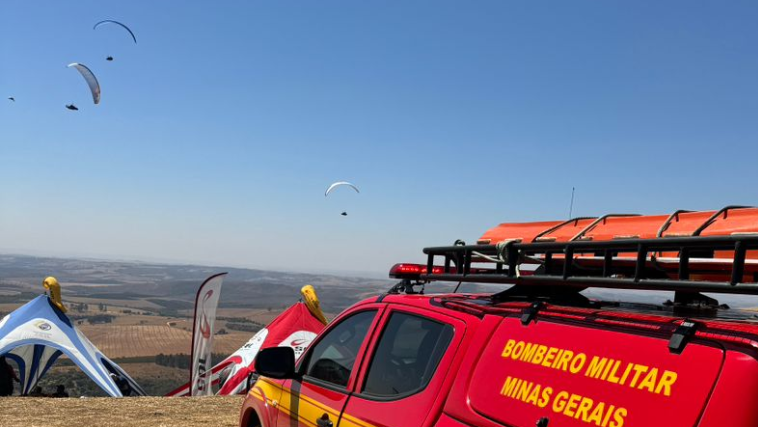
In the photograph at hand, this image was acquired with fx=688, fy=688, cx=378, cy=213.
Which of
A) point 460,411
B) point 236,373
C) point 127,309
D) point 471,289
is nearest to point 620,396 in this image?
point 460,411

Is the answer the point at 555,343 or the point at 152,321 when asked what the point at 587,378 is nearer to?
the point at 555,343

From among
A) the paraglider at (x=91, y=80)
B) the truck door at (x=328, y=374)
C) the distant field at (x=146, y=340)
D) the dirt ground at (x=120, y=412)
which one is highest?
the paraglider at (x=91, y=80)

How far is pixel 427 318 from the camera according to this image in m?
3.87

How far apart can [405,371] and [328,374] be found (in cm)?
92

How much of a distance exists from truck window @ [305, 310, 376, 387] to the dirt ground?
19.2ft

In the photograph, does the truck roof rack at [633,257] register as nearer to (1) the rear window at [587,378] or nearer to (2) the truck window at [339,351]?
(1) the rear window at [587,378]

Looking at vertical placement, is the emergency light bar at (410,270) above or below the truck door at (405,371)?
above

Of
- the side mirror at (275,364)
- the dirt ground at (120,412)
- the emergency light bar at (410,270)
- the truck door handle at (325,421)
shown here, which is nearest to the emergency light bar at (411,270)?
the emergency light bar at (410,270)

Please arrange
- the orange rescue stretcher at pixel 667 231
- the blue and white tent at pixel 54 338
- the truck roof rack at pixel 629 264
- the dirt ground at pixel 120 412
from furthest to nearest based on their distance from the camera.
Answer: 1. the blue and white tent at pixel 54 338
2. the dirt ground at pixel 120 412
3. the orange rescue stretcher at pixel 667 231
4. the truck roof rack at pixel 629 264

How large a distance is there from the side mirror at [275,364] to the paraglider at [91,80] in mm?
23941

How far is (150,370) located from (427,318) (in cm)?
6741

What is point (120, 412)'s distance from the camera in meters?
10.8

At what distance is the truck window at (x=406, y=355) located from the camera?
11.9 feet

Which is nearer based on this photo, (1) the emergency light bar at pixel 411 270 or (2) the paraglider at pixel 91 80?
(1) the emergency light bar at pixel 411 270
